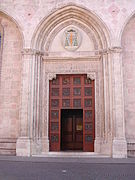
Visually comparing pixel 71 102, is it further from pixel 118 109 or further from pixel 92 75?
pixel 118 109

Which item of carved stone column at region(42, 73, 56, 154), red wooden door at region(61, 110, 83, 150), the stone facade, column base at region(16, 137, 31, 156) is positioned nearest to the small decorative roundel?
the stone facade

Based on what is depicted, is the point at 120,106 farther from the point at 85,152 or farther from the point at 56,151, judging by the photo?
the point at 56,151

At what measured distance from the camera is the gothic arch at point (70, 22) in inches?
451

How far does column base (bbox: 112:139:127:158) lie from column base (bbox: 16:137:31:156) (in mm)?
3955

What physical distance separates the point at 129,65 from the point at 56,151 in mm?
5932

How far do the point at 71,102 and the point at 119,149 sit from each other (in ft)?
11.6

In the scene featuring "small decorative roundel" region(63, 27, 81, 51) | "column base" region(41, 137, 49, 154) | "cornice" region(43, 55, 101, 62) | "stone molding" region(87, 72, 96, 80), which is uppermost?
"small decorative roundel" region(63, 27, 81, 51)

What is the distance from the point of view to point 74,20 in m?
12.4

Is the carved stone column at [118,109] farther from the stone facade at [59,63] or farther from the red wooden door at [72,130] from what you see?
the red wooden door at [72,130]

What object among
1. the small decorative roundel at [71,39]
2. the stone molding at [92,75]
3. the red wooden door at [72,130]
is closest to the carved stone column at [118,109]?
the stone molding at [92,75]

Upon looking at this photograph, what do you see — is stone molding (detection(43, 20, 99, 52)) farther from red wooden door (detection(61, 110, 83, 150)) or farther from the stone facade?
red wooden door (detection(61, 110, 83, 150))

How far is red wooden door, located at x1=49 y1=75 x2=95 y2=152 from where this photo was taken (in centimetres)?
1148

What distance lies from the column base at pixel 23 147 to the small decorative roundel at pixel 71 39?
5.43 metres

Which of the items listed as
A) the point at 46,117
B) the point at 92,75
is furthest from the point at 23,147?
the point at 92,75
